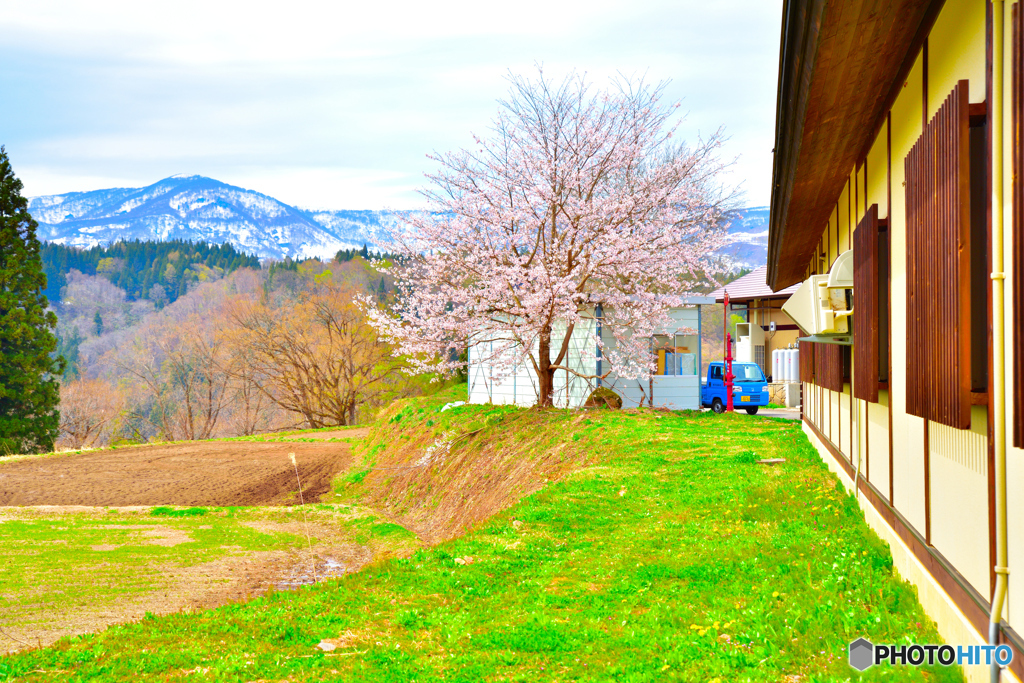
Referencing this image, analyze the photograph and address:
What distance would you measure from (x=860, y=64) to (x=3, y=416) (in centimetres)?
3782

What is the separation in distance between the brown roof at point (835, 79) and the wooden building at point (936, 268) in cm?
2

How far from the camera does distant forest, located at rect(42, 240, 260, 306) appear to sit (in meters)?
86.6

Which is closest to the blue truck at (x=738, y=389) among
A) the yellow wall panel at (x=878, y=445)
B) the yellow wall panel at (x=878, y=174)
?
the yellow wall panel at (x=878, y=445)

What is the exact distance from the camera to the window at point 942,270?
3.08 metres

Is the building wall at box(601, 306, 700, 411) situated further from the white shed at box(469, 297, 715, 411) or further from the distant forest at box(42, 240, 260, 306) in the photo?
the distant forest at box(42, 240, 260, 306)

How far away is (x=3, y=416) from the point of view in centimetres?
3228

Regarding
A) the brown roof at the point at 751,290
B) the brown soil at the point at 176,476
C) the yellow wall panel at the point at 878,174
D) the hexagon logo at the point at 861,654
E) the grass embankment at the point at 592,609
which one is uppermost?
the brown roof at the point at 751,290

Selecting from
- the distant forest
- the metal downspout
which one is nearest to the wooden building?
the metal downspout

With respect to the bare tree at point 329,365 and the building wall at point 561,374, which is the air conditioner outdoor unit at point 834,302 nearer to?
the building wall at point 561,374

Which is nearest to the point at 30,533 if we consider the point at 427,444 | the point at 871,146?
the point at 427,444

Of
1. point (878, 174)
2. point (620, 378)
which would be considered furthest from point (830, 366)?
point (620, 378)

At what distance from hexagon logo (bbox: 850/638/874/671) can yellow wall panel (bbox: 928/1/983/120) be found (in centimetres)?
283

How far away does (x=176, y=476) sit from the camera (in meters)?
21.2

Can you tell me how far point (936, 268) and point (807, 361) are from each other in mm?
8296
